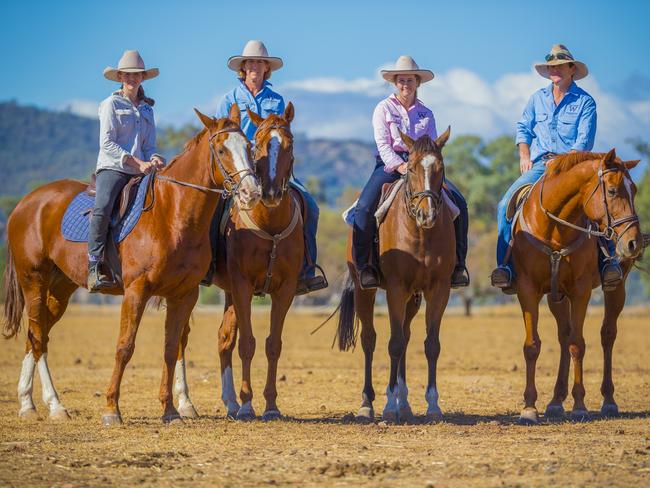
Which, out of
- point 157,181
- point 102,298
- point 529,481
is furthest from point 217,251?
point 102,298

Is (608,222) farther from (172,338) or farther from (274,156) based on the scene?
(172,338)

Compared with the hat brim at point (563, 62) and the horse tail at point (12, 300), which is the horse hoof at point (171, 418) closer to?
the horse tail at point (12, 300)

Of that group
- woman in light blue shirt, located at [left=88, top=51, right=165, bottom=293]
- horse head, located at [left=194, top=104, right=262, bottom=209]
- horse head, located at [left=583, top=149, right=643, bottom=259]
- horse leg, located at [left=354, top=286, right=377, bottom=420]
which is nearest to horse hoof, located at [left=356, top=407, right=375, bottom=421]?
horse leg, located at [left=354, top=286, right=377, bottom=420]

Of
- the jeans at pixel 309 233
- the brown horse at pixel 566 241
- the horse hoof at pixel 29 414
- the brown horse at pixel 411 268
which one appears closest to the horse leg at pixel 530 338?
the brown horse at pixel 566 241

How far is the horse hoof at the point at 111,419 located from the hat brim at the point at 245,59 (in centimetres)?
433

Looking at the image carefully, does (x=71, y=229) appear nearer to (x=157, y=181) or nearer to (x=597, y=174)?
(x=157, y=181)

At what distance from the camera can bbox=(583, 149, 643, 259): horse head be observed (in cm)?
1080

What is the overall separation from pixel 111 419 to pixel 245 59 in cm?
441

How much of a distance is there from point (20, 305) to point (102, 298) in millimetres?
90395

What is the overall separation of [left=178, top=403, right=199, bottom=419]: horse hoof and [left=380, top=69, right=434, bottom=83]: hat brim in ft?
14.7

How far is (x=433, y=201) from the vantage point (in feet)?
35.9

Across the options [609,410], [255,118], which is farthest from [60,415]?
[609,410]

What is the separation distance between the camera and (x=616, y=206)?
10961 millimetres

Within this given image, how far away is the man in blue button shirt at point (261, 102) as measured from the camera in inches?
485
